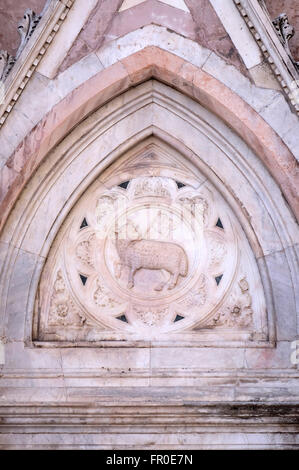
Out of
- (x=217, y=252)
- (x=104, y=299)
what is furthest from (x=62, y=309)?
(x=217, y=252)

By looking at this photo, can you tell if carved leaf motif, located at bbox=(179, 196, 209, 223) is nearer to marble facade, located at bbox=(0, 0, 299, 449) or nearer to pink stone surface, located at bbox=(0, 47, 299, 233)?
marble facade, located at bbox=(0, 0, 299, 449)

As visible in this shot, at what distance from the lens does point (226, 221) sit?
9156 millimetres

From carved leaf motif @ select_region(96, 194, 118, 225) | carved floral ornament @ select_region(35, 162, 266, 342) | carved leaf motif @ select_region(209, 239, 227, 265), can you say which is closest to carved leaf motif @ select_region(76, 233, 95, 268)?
carved floral ornament @ select_region(35, 162, 266, 342)

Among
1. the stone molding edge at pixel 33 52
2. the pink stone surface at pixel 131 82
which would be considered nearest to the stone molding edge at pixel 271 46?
the pink stone surface at pixel 131 82

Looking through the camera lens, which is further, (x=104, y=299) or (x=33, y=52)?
(x=104, y=299)

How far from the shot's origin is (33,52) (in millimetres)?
8773

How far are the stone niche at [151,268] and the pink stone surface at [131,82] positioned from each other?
60 cm

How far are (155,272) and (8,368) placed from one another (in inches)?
59.1

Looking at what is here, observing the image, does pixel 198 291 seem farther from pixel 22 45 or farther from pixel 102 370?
pixel 22 45

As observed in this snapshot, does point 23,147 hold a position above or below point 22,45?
below

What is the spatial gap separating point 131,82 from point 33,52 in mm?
879

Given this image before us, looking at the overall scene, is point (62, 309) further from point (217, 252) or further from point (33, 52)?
point (33, 52)

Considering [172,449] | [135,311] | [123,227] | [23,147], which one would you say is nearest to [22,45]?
[23,147]

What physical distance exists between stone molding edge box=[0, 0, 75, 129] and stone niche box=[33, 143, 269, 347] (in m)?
1.09
